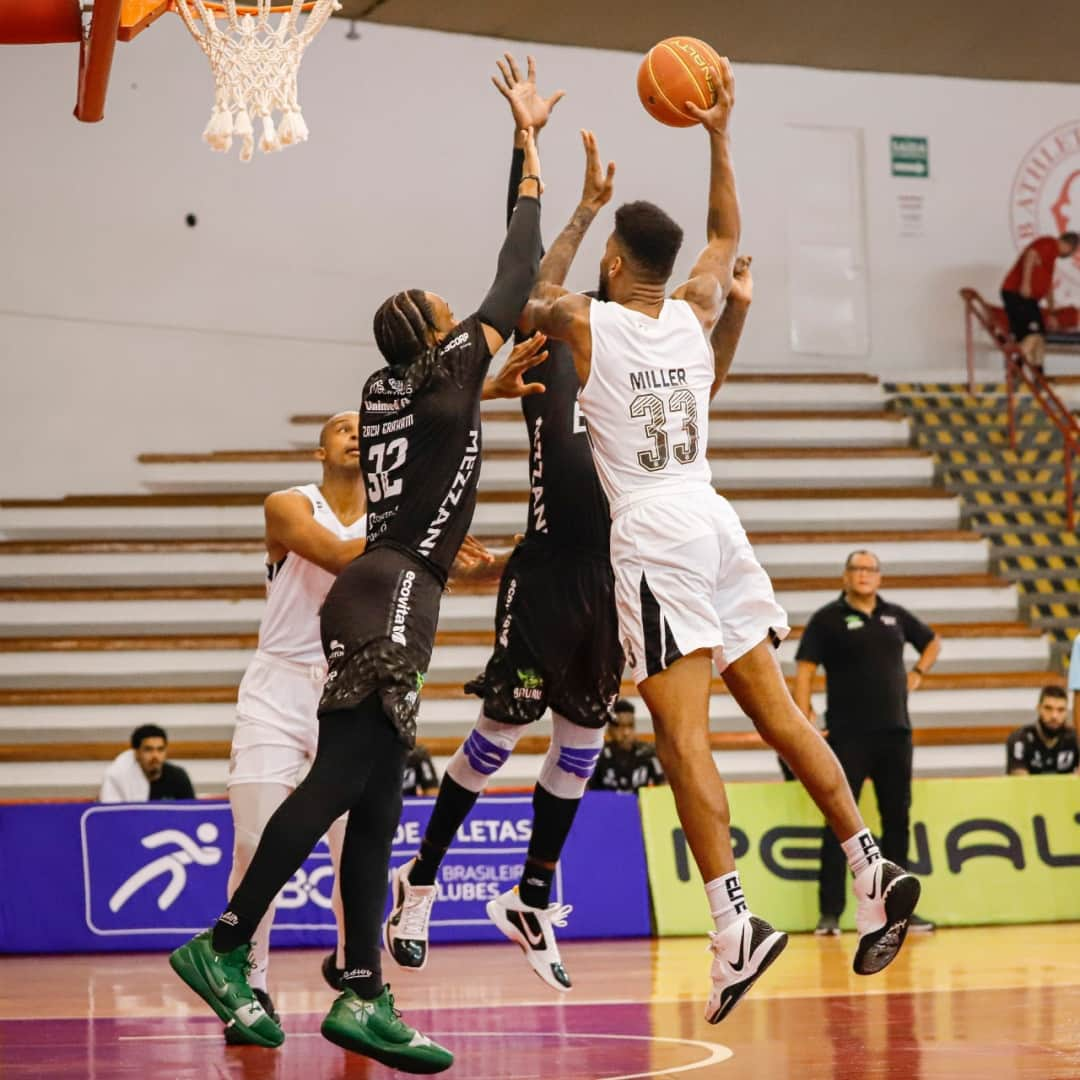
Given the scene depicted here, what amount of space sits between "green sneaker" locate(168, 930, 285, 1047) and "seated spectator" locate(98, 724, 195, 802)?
20.7 ft

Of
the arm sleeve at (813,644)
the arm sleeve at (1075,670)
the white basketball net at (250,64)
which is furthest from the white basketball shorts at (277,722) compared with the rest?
the arm sleeve at (1075,670)

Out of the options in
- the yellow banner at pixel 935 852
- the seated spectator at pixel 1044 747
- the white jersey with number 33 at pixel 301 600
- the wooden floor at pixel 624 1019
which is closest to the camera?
the wooden floor at pixel 624 1019

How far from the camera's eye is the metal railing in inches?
627

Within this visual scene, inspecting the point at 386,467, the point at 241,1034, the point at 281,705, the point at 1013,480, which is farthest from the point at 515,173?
the point at 1013,480

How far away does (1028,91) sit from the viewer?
19.0 meters

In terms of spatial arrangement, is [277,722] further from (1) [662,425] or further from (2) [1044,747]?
(2) [1044,747]

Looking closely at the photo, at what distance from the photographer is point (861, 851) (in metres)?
Answer: 5.22

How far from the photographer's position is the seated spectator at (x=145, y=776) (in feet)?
36.8

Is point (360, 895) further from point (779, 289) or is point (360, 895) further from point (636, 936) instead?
point (779, 289)

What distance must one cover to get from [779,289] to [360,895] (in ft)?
45.6

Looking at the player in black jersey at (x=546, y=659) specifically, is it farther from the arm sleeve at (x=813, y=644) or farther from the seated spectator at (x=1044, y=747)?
the seated spectator at (x=1044, y=747)

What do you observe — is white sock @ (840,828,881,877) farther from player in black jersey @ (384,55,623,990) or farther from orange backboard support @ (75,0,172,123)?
orange backboard support @ (75,0,172,123)

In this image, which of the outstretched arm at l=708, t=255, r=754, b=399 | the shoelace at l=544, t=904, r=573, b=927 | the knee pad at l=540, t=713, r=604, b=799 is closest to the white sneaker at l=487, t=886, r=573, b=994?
the shoelace at l=544, t=904, r=573, b=927

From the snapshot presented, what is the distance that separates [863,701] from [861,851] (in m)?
5.53
